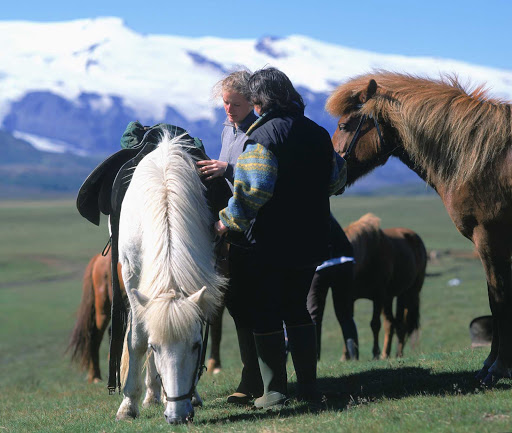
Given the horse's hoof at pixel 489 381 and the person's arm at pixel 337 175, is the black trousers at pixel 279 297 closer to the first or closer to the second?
the person's arm at pixel 337 175

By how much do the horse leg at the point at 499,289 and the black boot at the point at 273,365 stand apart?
4.82ft

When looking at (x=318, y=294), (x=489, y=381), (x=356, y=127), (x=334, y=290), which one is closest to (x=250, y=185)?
(x=356, y=127)

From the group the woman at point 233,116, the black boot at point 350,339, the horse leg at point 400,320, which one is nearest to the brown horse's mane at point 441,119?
the woman at point 233,116

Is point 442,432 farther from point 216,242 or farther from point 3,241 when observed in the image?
point 3,241

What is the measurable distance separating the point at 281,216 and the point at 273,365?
1.01 meters

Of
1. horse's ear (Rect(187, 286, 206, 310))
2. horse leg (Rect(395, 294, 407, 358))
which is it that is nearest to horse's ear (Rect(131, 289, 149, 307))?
horse's ear (Rect(187, 286, 206, 310))

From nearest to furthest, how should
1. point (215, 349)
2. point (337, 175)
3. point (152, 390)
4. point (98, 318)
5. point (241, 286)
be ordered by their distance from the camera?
point (337, 175) < point (241, 286) < point (152, 390) < point (215, 349) < point (98, 318)

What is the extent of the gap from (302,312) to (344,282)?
436 cm

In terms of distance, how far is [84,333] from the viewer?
919cm

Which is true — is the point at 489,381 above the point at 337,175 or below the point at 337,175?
below

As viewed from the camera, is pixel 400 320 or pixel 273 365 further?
pixel 400 320

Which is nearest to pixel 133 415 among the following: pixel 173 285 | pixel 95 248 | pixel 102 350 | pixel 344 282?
pixel 173 285

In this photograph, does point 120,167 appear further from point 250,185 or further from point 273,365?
point 273,365

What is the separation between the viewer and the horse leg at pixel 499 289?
4.89m
